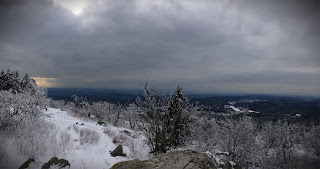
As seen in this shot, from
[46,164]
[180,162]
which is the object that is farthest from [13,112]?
[180,162]

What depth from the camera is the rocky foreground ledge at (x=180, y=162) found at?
4.11m

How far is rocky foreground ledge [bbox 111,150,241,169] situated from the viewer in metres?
4.11

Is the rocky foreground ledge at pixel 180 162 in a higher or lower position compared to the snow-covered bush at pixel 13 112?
lower

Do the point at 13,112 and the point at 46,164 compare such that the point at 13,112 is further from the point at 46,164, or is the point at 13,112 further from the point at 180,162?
the point at 180,162

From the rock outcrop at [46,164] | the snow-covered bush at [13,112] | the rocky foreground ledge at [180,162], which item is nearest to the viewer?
the rocky foreground ledge at [180,162]

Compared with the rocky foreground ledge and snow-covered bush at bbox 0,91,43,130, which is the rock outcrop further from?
snow-covered bush at bbox 0,91,43,130

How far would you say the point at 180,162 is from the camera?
14.0ft

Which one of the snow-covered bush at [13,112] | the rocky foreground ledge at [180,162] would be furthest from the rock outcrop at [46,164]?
the snow-covered bush at [13,112]

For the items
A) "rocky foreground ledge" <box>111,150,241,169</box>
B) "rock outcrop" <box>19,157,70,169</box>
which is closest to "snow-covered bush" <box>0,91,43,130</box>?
"rock outcrop" <box>19,157,70,169</box>

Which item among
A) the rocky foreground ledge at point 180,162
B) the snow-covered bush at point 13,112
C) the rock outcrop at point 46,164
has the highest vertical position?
the snow-covered bush at point 13,112

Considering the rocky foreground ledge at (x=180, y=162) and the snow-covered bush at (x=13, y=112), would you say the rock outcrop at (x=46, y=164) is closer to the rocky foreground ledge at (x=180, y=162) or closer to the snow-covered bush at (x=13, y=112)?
the rocky foreground ledge at (x=180, y=162)

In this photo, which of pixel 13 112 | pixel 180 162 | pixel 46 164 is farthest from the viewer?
pixel 13 112

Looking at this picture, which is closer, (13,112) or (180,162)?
(180,162)

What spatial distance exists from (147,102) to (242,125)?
11596 mm
